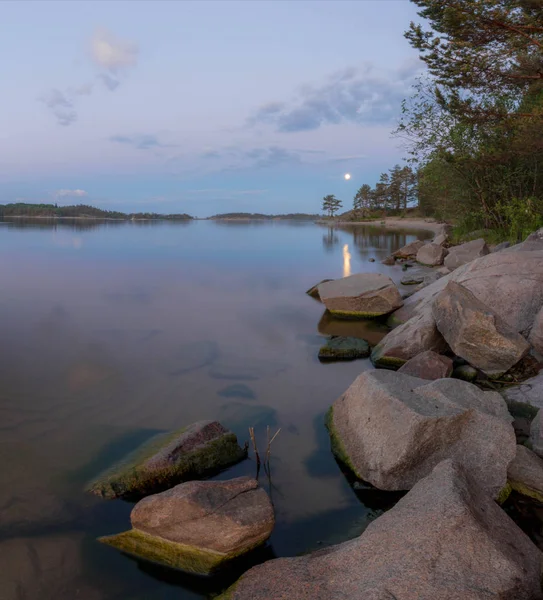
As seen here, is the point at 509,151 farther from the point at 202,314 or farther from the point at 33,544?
the point at 33,544

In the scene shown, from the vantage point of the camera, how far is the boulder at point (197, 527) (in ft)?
16.1

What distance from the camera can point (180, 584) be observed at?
15.8 ft

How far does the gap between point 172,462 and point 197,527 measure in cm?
165

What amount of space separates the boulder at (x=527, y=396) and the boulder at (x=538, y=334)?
0.99m

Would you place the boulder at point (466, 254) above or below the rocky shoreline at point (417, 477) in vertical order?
above

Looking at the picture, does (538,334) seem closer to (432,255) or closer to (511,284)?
(511,284)

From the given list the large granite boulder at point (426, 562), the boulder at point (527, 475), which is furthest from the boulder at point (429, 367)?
the large granite boulder at point (426, 562)

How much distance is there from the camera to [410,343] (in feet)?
34.7

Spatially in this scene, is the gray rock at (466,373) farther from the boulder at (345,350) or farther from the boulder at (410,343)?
the boulder at (345,350)

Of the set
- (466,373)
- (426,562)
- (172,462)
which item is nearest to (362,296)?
(466,373)

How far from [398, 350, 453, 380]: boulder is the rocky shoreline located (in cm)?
3

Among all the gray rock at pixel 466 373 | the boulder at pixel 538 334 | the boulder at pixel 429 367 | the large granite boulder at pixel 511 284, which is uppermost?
the large granite boulder at pixel 511 284

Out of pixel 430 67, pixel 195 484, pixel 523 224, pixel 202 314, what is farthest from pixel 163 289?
pixel 195 484

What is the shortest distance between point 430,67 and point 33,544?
16583mm
